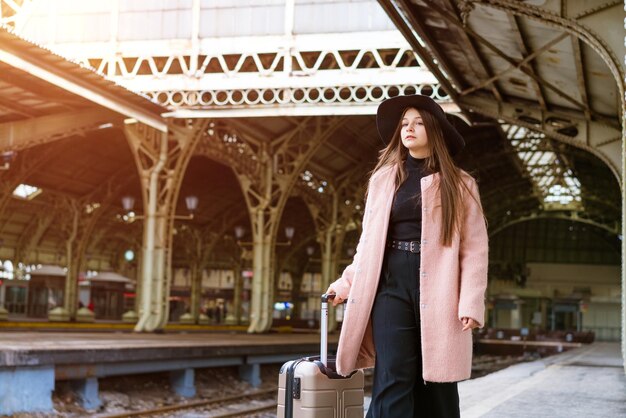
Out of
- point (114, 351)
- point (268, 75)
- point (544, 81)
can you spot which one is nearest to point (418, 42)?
point (544, 81)

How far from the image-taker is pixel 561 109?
1961cm

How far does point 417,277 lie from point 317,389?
0.83 meters

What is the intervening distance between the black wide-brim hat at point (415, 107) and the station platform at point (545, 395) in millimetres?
4360

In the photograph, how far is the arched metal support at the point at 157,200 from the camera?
24.5m

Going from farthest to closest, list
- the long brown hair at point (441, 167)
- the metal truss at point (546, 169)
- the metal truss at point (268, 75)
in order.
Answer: the metal truss at point (546, 169)
the metal truss at point (268, 75)
the long brown hair at point (441, 167)

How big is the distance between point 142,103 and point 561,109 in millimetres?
8785

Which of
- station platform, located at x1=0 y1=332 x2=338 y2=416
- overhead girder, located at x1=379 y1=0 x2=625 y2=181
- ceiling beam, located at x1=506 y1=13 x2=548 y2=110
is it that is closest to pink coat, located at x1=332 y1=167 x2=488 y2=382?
overhead girder, located at x1=379 y1=0 x2=625 y2=181

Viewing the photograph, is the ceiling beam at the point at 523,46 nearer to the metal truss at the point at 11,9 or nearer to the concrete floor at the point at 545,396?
the concrete floor at the point at 545,396

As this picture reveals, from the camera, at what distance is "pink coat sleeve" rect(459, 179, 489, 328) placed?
3.75 m

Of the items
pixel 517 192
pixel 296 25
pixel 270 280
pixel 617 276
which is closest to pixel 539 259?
pixel 617 276

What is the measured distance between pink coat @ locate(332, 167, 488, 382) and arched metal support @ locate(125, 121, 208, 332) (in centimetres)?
2071

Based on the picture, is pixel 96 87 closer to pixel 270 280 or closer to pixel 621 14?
pixel 621 14

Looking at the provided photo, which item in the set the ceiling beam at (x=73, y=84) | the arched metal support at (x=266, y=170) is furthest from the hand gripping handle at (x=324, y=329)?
the arched metal support at (x=266, y=170)

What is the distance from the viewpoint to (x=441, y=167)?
399 cm
